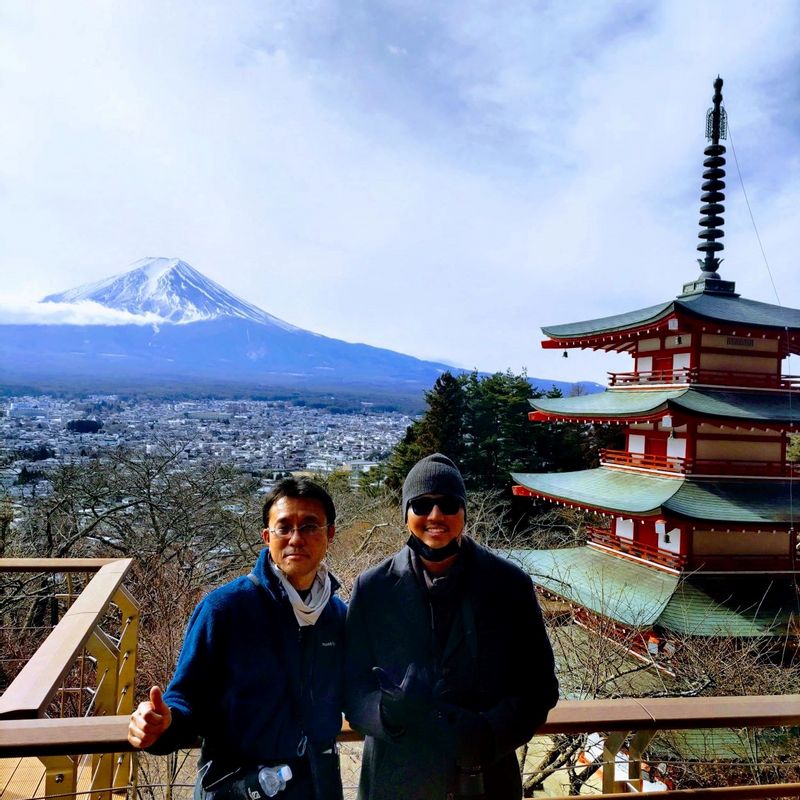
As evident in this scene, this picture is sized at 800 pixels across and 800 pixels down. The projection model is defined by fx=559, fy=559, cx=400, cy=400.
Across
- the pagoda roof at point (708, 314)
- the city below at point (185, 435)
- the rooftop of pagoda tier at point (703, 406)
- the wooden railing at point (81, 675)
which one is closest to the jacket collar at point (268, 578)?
the wooden railing at point (81, 675)

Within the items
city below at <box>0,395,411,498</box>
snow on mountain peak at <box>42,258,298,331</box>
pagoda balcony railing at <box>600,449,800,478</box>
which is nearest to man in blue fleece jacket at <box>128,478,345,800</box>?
pagoda balcony railing at <box>600,449,800,478</box>

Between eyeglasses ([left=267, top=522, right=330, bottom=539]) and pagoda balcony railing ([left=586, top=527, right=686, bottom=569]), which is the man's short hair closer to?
eyeglasses ([left=267, top=522, right=330, bottom=539])

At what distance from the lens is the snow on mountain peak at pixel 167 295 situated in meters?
109

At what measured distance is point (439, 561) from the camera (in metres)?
1.54

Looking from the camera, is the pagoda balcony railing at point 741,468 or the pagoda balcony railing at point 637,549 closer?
the pagoda balcony railing at point 637,549

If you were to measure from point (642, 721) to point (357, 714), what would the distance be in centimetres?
79

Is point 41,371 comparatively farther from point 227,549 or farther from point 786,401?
point 786,401

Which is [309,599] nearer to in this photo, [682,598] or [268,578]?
[268,578]

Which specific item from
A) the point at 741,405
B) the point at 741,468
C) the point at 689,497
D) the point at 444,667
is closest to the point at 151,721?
the point at 444,667

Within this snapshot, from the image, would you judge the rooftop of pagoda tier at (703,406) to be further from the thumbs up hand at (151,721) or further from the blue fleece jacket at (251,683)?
the thumbs up hand at (151,721)

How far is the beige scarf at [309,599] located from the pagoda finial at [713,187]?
1168 centimetres

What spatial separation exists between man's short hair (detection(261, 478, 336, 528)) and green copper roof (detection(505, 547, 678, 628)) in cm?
754

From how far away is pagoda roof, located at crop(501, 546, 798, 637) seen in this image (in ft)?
26.3

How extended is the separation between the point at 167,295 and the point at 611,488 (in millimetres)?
122717
